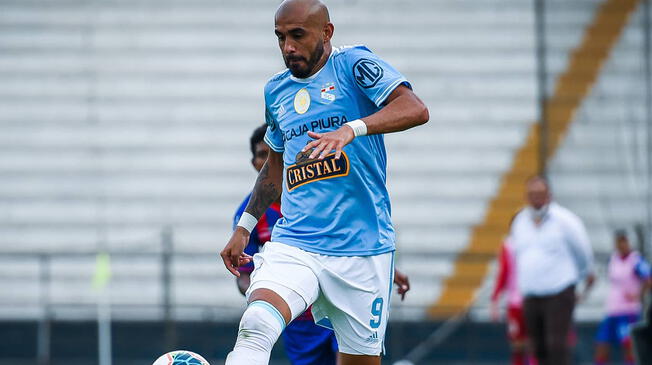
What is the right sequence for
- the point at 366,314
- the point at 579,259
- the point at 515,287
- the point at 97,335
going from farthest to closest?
the point at 97,335 < the point at 515,287 < the point at 579,259 < the point at 366,314

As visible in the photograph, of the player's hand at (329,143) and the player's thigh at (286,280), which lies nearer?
the player's hand at (329,143)

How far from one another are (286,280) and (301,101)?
0.86 meters

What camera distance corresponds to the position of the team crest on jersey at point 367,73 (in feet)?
16.9

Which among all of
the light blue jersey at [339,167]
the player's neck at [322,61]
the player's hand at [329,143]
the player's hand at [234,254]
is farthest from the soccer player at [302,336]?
the player's hand at [329,143]

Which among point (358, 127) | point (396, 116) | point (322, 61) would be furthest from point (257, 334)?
point (322, 61)

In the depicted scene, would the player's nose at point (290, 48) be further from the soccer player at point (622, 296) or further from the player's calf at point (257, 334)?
the soccer player at point (622, 296)

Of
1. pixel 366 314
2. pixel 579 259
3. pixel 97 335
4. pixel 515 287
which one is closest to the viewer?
pixel 366 314

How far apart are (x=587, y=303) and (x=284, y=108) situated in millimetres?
11148

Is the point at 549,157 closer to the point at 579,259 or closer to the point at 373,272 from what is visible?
the point at 579,259

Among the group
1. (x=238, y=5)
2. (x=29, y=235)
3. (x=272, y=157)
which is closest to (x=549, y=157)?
(x=238, y=5)

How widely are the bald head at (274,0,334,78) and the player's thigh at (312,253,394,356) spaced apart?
91cm

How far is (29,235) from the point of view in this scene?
15742mm

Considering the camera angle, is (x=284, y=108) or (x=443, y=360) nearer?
(x=284, y=108)

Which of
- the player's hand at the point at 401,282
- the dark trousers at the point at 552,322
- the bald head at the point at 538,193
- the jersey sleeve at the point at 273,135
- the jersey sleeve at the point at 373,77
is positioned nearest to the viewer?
the jersey sleeve at the point at 373,77
